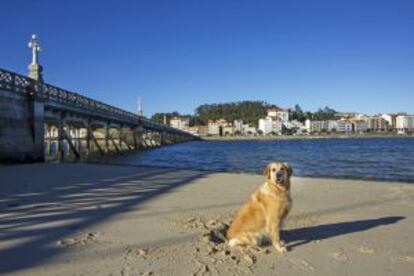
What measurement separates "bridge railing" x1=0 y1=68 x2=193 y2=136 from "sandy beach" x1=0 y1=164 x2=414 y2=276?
45.9 feet

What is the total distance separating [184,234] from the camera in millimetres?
7555

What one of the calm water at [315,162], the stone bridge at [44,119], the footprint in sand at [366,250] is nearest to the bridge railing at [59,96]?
the stone bridge at [44,119]

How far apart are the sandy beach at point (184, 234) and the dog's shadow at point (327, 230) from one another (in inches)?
0.6

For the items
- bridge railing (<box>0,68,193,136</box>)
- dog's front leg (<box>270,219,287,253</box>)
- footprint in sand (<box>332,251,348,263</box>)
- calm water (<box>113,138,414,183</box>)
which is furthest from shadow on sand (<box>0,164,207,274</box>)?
calm water (<box>113,138,414,183</box>)

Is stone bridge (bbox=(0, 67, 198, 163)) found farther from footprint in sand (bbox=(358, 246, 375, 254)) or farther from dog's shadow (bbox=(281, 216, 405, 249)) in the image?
footprint in sand (bbox=(358, 246, 375, 254))

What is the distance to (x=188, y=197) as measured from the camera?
12.0 m

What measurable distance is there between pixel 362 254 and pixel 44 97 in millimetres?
27942

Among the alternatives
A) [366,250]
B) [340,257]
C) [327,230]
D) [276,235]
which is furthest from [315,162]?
[340,257]

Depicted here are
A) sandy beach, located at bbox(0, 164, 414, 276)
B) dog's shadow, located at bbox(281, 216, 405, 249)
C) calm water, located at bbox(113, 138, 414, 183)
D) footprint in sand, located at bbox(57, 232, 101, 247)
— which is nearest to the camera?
sandy beach, located at bbox(0, 164, 414, 276)

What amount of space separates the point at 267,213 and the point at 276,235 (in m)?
0.29

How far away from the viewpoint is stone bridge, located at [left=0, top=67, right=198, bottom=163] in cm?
2522

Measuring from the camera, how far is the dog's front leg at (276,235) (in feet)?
21.6

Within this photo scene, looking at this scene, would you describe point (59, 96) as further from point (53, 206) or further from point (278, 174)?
point (278, 174)

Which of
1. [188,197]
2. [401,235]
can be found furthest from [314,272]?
[188,197]
